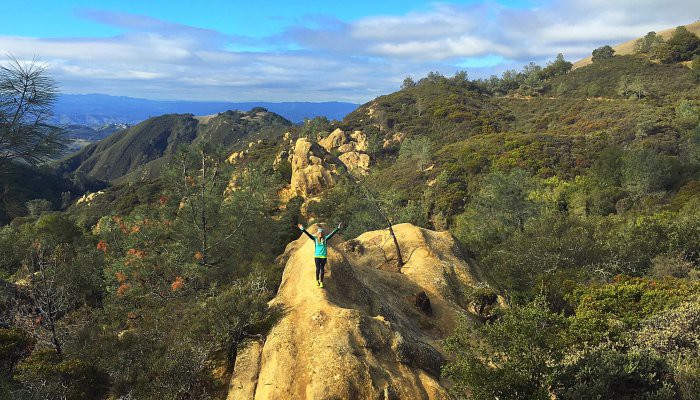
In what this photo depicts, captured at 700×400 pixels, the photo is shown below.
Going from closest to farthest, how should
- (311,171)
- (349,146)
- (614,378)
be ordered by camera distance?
(614,378) < (311,171) < (349,146)

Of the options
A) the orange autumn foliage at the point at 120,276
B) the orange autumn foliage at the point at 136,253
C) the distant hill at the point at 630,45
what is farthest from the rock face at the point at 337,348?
the distant hill at the point at 630,45

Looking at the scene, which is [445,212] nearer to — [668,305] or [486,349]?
[668,305]

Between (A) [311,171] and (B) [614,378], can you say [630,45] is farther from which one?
(B) [614,378]

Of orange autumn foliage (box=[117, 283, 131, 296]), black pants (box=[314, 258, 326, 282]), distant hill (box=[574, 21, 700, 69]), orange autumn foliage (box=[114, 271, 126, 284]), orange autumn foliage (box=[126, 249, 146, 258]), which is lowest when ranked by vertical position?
orange autumn foliage (box=[117, 283, 131, 296])

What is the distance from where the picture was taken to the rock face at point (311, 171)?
215ft

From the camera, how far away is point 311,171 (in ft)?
218

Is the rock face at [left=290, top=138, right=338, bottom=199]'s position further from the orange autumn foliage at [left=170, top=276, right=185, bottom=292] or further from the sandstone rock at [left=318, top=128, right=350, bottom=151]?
the orange autumn foliage at [left=170, top=276, right=185, bottom=292]

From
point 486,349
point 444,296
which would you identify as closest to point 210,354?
point 486,349

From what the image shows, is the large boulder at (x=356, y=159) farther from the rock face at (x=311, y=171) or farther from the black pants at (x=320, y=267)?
the black pants at (x=320, y=267)

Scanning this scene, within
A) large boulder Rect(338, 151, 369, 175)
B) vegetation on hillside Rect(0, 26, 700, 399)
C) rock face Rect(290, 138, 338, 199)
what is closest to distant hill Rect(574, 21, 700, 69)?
vegetation on hillside Rect(0, 26, 700, 399)

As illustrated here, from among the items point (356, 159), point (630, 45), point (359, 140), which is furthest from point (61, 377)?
point (630, 45)

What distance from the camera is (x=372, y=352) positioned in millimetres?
12680

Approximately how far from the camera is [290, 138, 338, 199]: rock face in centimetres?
6550

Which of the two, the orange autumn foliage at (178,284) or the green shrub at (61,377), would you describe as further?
the orange autumn foliage at (178,284)
